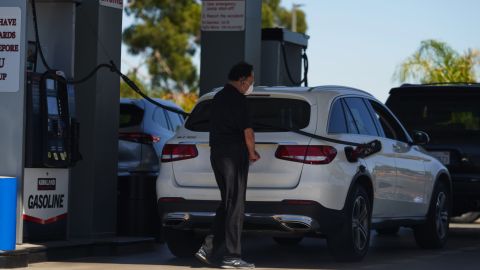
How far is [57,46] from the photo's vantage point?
13.5 meters

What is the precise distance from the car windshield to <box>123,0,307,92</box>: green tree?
1887 inches

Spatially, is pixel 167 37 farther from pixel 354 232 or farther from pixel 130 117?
pixel 354 232

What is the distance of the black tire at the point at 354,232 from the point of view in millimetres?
11930

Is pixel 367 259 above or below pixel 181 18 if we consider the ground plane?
below

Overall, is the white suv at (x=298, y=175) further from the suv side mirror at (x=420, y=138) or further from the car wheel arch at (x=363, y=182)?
the suv side mirror at (x=420, y=138)

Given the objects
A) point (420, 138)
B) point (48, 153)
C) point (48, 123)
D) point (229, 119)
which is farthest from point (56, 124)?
point (420, 138)

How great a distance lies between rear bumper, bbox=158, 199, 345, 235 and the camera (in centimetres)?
1154

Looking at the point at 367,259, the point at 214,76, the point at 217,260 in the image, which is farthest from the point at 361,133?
the point at 214,76

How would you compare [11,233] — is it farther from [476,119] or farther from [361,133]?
[476,119]

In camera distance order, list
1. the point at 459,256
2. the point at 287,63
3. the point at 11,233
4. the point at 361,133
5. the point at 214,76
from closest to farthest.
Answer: the point at 11,233
the point at 361,133
the point at 459,256
the point at 214,76
the point at 287,63

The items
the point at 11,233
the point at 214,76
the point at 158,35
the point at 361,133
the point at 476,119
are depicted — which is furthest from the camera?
the point at 158,35

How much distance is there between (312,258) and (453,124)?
405 centimetres

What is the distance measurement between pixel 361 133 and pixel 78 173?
319 centimetres

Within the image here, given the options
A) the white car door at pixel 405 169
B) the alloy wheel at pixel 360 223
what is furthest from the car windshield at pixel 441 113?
the alloy wheel at pixel 360 223
